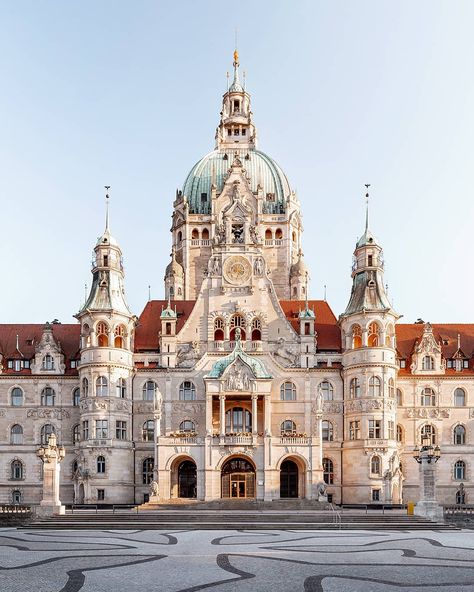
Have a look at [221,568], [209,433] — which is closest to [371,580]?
[221,568]

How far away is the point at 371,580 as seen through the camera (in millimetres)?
27906

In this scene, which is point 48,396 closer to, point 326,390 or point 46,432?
point 46,432

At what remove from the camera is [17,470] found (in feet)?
252

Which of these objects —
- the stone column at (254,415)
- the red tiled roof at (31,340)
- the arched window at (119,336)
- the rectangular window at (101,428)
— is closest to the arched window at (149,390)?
the arched window at (119,336)

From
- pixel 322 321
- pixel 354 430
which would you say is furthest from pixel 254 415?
pixel 322 321

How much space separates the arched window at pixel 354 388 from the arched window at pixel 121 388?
20.3m

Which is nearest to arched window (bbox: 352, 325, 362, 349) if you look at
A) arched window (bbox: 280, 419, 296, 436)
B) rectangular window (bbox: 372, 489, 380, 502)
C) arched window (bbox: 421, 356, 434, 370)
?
arched window (bbox: 421, 356, 434, 370)

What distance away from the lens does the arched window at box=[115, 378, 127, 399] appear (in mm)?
75713

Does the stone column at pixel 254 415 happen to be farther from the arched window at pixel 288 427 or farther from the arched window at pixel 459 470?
the arched window at pixel 459 470

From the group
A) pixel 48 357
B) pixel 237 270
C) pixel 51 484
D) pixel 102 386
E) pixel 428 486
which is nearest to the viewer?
pixel 428 486

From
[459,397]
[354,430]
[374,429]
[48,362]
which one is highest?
[48,362]

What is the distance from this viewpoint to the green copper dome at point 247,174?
97875mm

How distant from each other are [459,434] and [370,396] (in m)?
9.61

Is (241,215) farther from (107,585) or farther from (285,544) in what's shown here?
(107,585)
